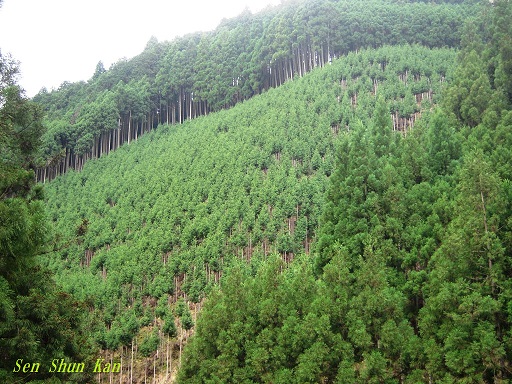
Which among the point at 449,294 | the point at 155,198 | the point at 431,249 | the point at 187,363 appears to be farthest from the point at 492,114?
the point at 155,198

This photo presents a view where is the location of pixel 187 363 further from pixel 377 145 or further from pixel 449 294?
pixel 377 145

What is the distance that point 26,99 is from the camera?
1783 cm

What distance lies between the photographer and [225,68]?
2896 inches

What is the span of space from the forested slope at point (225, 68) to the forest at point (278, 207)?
1.19 feet

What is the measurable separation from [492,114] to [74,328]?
27858 mm

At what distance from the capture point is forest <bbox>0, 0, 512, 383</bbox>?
55.8ft

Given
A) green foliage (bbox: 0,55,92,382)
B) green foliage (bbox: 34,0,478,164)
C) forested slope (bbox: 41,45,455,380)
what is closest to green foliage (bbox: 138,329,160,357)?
forested slope (bbox: 41,45,455,380)

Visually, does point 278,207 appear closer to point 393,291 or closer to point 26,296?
point 393,291

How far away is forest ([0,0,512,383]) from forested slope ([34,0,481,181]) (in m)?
0.36

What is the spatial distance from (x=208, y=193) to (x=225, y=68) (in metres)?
35.1

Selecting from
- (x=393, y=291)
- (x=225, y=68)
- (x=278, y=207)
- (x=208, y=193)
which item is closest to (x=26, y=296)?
(x=393, y=291)

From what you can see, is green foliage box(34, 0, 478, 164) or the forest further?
green foliage box(34, 0, 478, 164)

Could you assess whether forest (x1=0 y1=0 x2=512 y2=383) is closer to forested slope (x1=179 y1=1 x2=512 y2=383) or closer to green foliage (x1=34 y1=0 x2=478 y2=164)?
forested slope (x1=179 y1=1 x2=512 y2=383)

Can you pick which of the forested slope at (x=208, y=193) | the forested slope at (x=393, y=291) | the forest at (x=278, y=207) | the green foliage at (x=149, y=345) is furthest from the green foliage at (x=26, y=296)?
the green foliage at (x=149, y=345)
